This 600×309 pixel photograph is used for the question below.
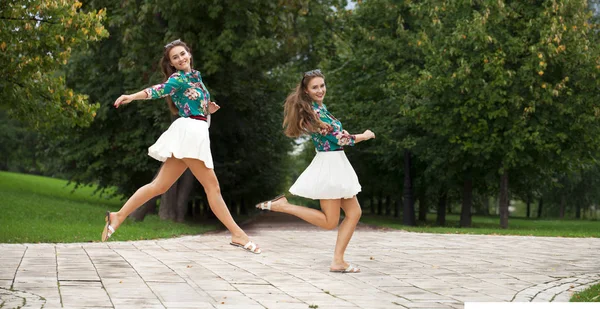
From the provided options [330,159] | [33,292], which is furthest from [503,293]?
[33,292]

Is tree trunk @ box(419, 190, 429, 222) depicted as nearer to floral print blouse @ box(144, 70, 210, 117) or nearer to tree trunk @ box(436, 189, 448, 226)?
tree trunk @ box(436, 189, 448, 226)

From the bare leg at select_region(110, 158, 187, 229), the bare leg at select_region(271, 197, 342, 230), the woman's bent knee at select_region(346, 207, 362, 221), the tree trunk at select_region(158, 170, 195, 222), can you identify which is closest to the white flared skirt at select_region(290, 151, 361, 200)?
the bare leg at select_region(271, 197, 342, 230)

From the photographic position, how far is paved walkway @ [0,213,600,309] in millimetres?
7363

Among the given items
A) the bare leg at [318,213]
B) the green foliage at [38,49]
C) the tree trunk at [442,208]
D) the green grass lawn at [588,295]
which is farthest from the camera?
the tree trunk at [442,208]

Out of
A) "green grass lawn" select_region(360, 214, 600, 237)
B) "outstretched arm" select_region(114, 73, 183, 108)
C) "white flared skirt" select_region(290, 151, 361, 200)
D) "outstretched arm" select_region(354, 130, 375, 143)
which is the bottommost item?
"green grass lawn" select_region(360, 214, 600, 237)

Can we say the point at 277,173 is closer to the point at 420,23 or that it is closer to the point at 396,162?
the point at 396,162

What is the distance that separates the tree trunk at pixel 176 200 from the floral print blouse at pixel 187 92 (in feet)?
55.6

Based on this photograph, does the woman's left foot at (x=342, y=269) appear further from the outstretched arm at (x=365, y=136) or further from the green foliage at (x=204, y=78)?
the green foliage at (x=204, y=78)

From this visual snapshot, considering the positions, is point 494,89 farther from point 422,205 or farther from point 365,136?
point 365,136

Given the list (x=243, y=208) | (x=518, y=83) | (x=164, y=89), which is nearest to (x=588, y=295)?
(x=164, y=89)

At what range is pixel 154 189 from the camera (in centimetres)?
A: 879

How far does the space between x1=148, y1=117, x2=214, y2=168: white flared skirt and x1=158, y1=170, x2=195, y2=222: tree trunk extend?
55.7ft

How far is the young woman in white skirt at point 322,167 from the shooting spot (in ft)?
30.5

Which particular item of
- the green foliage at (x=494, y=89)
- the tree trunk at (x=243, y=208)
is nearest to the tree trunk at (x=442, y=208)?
the green foliage at (x=494, y=89)
